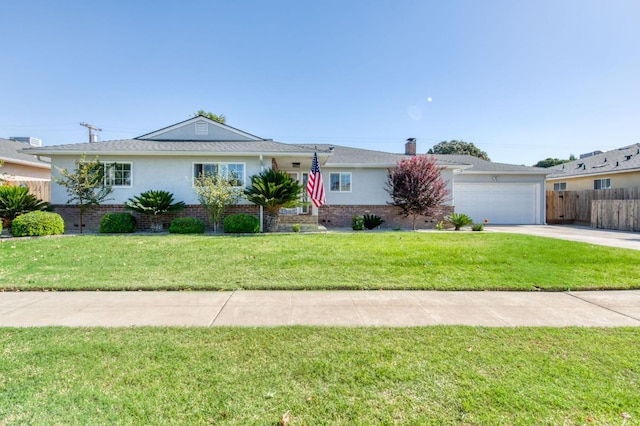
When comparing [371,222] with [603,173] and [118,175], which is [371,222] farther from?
[603,173]

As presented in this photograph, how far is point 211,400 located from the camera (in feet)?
7.70

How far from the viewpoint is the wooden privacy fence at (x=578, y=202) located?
58.2 ft

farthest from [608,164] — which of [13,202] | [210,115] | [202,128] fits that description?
[210,115]

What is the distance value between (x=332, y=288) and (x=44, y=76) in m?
19.6

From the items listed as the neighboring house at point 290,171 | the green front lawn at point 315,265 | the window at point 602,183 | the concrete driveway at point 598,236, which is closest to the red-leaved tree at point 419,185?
the neighboring house at point 290,171

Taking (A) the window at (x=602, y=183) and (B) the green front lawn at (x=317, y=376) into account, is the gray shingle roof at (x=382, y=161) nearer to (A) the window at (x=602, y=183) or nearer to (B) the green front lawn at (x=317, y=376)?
(A) the window at (x=602, y=183)

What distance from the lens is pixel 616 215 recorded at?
16250 mm

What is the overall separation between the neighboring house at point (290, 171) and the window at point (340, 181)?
57mm

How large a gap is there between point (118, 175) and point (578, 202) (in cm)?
2734

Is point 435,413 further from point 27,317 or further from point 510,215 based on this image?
point 510,215

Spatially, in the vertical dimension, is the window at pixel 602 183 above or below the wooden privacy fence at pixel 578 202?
above

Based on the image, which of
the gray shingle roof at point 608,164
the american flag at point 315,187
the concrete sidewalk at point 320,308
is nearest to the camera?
the concrete sidewalk at point 320,308

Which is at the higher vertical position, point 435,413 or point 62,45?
point 62,45

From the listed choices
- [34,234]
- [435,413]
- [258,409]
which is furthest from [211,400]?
[34,234]
